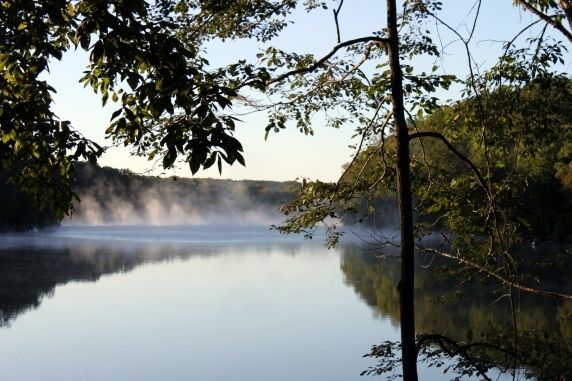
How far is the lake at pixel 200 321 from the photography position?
1480 centimetres

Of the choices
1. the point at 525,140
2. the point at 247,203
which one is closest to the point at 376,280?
the point at 525,140

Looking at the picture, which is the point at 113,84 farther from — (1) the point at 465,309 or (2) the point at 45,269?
(2) the point at 45,269

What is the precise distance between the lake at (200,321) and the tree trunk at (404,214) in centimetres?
198

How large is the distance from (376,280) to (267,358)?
16334 mm

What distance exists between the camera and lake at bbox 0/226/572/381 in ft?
48.6

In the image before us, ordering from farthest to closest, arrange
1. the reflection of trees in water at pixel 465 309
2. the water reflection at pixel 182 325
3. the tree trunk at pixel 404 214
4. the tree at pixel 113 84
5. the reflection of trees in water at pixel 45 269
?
the reflection of trees in water at pixel 45 269
the reflection of trees in water at pixel 465 309
the water reflection at pixel 182 325
the tree trunk at pixel 404 214
the tree at pixel 113 84

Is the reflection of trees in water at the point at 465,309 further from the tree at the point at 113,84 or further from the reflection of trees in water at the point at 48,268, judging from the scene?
the reflection of trees in water at the point at 48,268

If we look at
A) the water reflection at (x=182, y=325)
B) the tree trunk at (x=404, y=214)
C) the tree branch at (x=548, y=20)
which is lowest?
the water reflection at (x=182, y=325)

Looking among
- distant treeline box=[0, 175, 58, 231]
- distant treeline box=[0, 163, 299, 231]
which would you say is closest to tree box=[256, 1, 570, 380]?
distant treeline box=[0, 175, 58, 231]

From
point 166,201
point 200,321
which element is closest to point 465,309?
point 200,321

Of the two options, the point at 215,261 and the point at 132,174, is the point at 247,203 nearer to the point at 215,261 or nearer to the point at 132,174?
the point at 215,261

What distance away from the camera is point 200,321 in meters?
20.4

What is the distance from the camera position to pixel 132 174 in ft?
26.8

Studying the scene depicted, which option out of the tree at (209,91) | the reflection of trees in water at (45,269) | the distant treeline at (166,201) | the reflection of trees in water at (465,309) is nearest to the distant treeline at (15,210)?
the reflection of trees in water at (45,269)
